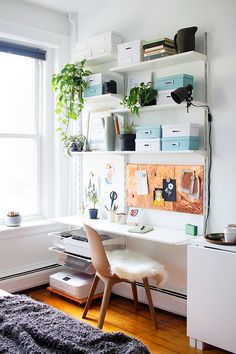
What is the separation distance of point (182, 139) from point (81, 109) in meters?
1.21

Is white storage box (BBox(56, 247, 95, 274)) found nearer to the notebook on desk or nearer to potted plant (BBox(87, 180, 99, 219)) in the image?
potted plant (BBox(87, 180, 99, 219))

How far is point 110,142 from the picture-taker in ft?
11.9

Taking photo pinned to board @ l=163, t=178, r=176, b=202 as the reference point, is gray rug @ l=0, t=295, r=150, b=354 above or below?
below

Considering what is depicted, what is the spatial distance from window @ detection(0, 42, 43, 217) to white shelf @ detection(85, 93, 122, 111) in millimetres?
561

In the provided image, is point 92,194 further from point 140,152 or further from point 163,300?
point 163,300

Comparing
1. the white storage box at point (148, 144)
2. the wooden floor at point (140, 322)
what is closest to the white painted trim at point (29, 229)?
the wooden floor at point (140, 322)

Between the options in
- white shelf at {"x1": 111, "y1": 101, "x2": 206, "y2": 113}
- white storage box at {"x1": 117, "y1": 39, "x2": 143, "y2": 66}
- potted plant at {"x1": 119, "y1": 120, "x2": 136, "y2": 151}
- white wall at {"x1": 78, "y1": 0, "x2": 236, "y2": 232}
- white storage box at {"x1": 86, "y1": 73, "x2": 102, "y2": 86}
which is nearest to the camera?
white wall at {"x1": 78, "y1": 0, "x2": 236, "y2": 232}

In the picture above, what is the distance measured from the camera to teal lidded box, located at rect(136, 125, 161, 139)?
319 cm

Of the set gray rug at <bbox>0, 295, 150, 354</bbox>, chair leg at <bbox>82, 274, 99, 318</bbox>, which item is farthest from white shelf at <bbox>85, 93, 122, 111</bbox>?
gray rug at <bbox>0, 295, 150, 354</bbox>

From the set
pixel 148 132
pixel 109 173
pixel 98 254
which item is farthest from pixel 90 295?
pixel 148 132

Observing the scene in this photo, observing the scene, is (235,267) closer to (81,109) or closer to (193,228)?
(193,228)

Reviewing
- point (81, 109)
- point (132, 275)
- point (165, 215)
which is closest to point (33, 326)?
point (132, 275)

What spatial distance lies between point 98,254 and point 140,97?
4.12 feet

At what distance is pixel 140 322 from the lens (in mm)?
3230
